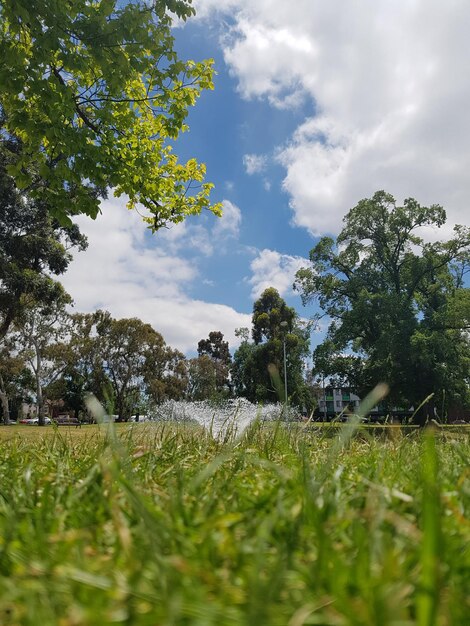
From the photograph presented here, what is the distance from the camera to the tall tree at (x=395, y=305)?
28.4 meters

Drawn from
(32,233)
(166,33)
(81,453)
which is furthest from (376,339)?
(81,453)

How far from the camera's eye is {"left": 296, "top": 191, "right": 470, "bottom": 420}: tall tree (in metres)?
28.4

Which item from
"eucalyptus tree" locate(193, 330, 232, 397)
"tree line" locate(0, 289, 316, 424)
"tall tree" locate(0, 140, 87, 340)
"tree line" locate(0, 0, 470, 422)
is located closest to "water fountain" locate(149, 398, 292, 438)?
"tree line" locate(0, 0, 470, 422)

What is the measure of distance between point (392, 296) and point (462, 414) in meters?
10.8

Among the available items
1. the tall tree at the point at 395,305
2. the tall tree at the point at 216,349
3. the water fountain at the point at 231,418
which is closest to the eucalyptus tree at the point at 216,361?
the tall tree at the point at 216,349

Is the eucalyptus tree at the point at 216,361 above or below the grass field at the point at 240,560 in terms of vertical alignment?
above

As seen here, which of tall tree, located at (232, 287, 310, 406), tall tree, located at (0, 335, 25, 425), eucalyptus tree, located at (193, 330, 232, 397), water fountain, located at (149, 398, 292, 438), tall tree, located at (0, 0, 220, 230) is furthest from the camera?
eucalyptus tree, located at (193, 330, 232, 397)

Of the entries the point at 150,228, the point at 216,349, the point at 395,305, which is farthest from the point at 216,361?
the point at 150,228

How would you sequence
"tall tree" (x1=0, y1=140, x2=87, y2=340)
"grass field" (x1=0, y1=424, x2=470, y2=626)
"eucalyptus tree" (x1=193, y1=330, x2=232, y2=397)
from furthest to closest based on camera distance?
"eucalyptus tree" (x1=193, y1=330, x2=232, y2=397)
"tall tree" (x1=0, y1=140, x2=87, y2=340)
"grass field" (x1=0, y1=424, x2=470, y2=626)

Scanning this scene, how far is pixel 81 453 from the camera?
9.08 feet

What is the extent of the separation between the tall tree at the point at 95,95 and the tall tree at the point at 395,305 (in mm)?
22948

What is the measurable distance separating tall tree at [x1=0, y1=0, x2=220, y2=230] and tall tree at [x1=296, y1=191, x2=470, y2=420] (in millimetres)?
22948

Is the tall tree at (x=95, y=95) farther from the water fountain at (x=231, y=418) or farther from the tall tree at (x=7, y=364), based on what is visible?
the tall tree at (x=7, y=364)

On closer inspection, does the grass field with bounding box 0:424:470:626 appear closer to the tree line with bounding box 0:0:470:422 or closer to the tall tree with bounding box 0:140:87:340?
the tree line with bounding box 0:0:470:422
